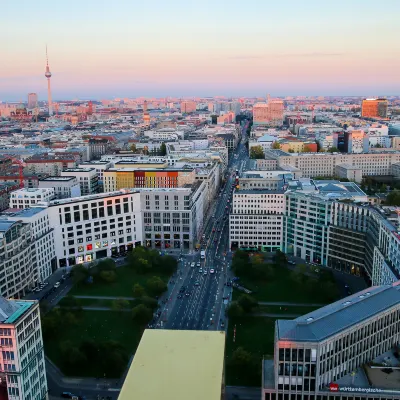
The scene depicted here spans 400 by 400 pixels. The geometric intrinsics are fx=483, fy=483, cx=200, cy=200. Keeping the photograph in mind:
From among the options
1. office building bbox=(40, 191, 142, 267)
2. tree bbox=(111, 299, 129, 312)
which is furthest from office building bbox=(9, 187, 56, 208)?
tree bbox=(111, 299, 129, 312)

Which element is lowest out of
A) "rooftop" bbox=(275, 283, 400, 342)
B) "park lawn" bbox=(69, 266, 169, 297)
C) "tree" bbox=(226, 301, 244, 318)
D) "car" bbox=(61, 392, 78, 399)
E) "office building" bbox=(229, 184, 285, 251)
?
"car" bbox=(61, 392, 78, 399)

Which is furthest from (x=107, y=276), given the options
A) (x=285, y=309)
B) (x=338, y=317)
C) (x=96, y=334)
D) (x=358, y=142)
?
(x=358, y=142)

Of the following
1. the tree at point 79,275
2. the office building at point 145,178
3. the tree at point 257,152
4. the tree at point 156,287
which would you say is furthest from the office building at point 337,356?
the tree at point 257,152

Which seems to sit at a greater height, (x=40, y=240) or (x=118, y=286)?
(x=40, y=240)

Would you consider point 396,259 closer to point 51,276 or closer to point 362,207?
point 362,207

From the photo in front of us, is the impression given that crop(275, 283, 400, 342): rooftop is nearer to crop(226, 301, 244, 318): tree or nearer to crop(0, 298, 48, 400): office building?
crop(226, 301, 244, 318): tree

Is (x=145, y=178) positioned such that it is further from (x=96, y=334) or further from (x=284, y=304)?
(x=96, y=334)
